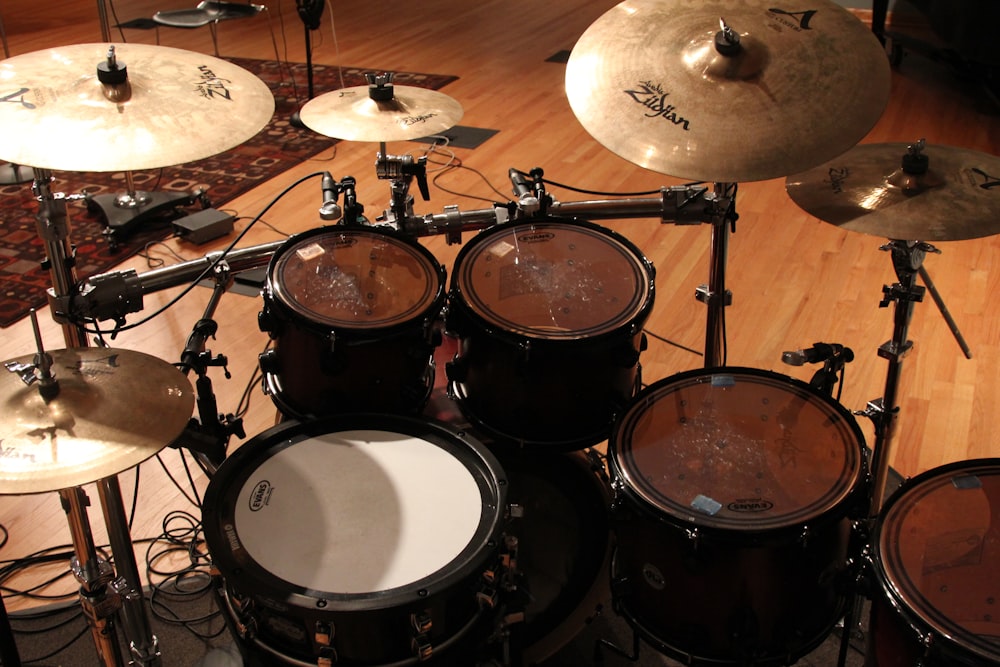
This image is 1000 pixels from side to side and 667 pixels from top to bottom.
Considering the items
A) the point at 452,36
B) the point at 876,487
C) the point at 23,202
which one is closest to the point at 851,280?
the point at 876,487

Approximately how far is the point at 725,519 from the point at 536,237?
27.8 inches

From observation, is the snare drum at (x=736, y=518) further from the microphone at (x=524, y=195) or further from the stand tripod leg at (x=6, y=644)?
the stand tripod leg at (x=6, y=644)

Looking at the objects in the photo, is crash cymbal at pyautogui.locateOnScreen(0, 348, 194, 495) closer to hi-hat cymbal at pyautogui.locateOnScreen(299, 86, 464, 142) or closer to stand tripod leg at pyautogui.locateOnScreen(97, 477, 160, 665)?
stand tripod leg at pyautogui.locateOnScreen(97, 477, 160, 665)

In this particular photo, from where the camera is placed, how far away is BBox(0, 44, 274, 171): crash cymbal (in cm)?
133

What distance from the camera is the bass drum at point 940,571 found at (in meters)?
1.20

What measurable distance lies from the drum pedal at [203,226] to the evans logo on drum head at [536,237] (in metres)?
2.03

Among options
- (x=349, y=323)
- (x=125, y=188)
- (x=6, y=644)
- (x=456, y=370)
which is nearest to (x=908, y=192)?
(x=456, y=370)

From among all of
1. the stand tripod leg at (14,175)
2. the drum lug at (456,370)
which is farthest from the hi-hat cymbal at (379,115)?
the stand tripod leg at (14,175)

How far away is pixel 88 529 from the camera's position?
58.5 inches

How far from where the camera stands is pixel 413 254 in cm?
181

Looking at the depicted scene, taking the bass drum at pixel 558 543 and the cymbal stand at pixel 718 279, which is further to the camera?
the cymbal stand at pixel 718 279

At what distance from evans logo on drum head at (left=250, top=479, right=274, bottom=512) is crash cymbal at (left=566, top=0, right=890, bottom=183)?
2.49 ft

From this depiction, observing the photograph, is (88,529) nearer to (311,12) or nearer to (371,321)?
(371,321)

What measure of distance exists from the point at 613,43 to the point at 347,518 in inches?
35.5
